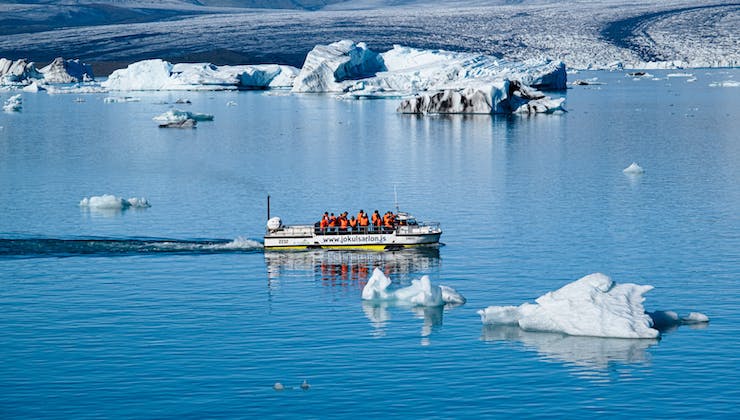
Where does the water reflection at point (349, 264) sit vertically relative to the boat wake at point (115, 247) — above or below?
below

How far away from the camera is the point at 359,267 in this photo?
39594 millimetres

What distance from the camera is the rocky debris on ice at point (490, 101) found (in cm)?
10269

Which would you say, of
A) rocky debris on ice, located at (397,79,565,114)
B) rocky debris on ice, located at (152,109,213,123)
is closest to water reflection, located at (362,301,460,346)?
rocky debris on ice, located at (152,109,213,123)

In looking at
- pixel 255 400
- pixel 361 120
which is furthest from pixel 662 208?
pixel 361 120

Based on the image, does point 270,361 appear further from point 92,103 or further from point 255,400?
point 92,103

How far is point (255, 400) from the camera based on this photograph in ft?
80.9

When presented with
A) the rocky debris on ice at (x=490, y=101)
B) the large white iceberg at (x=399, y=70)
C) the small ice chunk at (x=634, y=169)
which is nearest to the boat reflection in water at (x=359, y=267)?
the small ice chunk at (x=634, y=169)

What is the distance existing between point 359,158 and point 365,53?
7127cm

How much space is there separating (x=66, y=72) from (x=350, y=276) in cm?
15917

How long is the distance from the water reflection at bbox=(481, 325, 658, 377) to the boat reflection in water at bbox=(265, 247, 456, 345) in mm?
3168

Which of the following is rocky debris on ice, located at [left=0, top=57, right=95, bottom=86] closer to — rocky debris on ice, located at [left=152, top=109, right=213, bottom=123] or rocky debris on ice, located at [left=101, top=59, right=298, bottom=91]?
rocky debris on ice, located at [left=101, top=59, right=298, bottom=91]

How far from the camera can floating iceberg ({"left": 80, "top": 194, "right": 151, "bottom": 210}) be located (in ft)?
168

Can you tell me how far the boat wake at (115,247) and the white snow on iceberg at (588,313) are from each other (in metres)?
14.8

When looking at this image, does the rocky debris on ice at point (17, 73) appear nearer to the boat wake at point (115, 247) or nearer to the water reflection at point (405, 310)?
the boat wake at point (115, 247)
